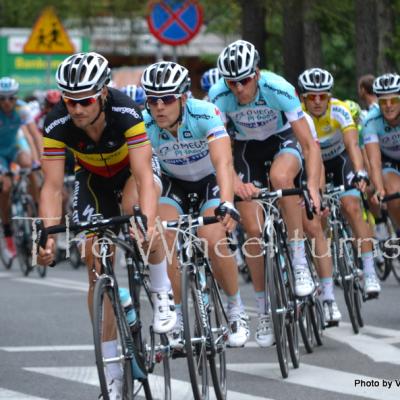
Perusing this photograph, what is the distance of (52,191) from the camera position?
8195 millimetres

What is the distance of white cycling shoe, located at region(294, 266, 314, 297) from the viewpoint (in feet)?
34.5

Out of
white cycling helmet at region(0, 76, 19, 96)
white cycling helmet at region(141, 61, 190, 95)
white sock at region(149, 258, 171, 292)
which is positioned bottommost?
white sock at region(149, 258, 171, 292)

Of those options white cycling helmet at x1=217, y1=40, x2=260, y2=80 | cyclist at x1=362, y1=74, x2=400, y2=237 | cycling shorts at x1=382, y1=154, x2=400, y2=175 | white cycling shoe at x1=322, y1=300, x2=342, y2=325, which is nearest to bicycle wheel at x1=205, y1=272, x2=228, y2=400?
white cycling helmet at x1=217, y1=40, x2=260, y2=80

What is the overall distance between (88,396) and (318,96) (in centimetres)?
466

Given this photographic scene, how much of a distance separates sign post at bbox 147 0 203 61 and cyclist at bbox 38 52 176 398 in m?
9.73

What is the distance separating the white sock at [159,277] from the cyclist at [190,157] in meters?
0.30

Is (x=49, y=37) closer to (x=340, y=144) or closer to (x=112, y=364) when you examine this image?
(x=340, y=144)

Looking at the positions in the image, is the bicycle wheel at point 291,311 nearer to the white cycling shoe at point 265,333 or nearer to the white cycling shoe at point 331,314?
the white cycling shoe at point 265,333

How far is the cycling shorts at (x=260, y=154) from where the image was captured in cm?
1088

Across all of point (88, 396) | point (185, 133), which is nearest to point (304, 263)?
point (185, 133)

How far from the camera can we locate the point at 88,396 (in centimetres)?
885

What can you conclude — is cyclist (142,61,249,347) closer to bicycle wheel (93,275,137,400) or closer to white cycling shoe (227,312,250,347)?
white cycling shoe (227,312,250,347)

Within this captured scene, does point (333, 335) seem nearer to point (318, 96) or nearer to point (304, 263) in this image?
point (304, 263)

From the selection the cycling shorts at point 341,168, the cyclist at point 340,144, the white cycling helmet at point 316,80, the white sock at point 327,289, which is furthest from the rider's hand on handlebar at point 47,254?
the cycling shorts at point 341,168
